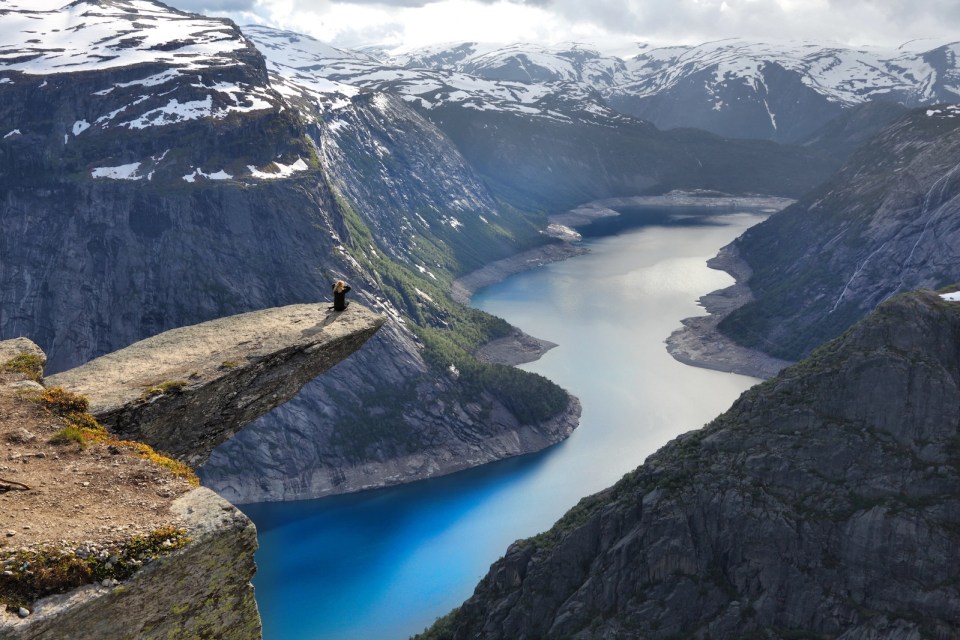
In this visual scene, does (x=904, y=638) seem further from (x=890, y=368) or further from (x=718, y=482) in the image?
(x=890, y=368)

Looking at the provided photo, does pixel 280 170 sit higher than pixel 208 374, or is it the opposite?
pixel 208 374

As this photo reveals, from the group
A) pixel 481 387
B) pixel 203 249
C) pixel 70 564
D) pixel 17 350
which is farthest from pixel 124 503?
pixel 481 387

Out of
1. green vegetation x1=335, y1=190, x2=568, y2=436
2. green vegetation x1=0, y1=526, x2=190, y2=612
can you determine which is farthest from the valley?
green vegetation x1=0, y1=526, x2=190, y2=612

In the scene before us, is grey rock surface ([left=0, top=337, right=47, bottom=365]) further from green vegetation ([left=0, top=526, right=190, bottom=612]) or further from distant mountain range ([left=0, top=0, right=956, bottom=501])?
distant mountain range ([left=0, top=0, right=956, bottom=501])

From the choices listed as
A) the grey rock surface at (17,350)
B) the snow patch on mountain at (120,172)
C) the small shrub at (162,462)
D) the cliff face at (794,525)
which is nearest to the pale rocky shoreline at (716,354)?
the cliff face at (794,525)

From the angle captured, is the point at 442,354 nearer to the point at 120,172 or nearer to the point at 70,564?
the point at 120,172

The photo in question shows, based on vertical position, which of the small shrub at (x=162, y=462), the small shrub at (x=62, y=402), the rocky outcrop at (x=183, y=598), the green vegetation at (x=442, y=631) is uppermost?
the small shrub at (x=62, y=402)

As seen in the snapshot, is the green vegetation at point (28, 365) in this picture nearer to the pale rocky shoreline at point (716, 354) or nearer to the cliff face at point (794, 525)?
the cliff face at point (794, 525)
